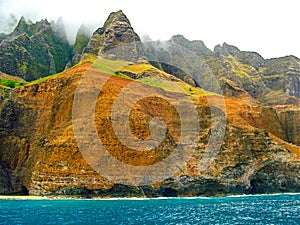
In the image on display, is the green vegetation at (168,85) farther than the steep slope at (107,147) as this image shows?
Yes

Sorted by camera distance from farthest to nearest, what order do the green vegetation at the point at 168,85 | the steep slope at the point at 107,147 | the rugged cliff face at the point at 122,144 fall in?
the green vegetation at the point at 168,85 → the rugged cliff face at the point at 122,144 → the steep slope at the point at 107,147

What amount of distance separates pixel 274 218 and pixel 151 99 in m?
89.7

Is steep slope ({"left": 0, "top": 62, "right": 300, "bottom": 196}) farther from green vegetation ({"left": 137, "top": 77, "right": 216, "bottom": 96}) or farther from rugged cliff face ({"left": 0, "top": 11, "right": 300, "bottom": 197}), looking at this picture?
green vegetation ({"left": 137, "top": 77, "right": 216, "bottom": 96})

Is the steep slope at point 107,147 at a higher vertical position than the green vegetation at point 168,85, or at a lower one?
lower

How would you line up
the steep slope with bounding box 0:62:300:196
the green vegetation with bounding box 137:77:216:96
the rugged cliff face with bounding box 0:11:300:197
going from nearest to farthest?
the steep slope with bounding box 0:62:300:196 < the rugged cliff face with bounding box 0:11:300:197 < the green vegetation with bounding box 137:77:216:96

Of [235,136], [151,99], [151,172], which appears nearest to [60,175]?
[151,172]

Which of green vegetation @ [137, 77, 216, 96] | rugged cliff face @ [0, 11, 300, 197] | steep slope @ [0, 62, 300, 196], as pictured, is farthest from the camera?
green vegetation @ [137, 77, 216, 96]

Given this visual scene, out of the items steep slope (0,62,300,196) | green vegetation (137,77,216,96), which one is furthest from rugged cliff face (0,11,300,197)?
green vegetation (137,77,216,96)

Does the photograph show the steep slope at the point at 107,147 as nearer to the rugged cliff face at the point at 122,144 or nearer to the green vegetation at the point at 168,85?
the rugged cliff face at the point at 122,144

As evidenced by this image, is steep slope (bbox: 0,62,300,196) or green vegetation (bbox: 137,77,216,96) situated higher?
green vegetation (bbox: 137,77,216,96)

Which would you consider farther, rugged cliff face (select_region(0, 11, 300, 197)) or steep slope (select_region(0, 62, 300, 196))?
rugged cliff face (select_region(0, 11, 300, 197))

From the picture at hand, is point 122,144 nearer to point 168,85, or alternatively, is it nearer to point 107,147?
point 107,147

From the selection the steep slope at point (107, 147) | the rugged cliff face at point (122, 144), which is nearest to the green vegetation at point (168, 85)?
the rugged cliff face at point (122, 144)

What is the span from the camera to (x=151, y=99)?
151m
